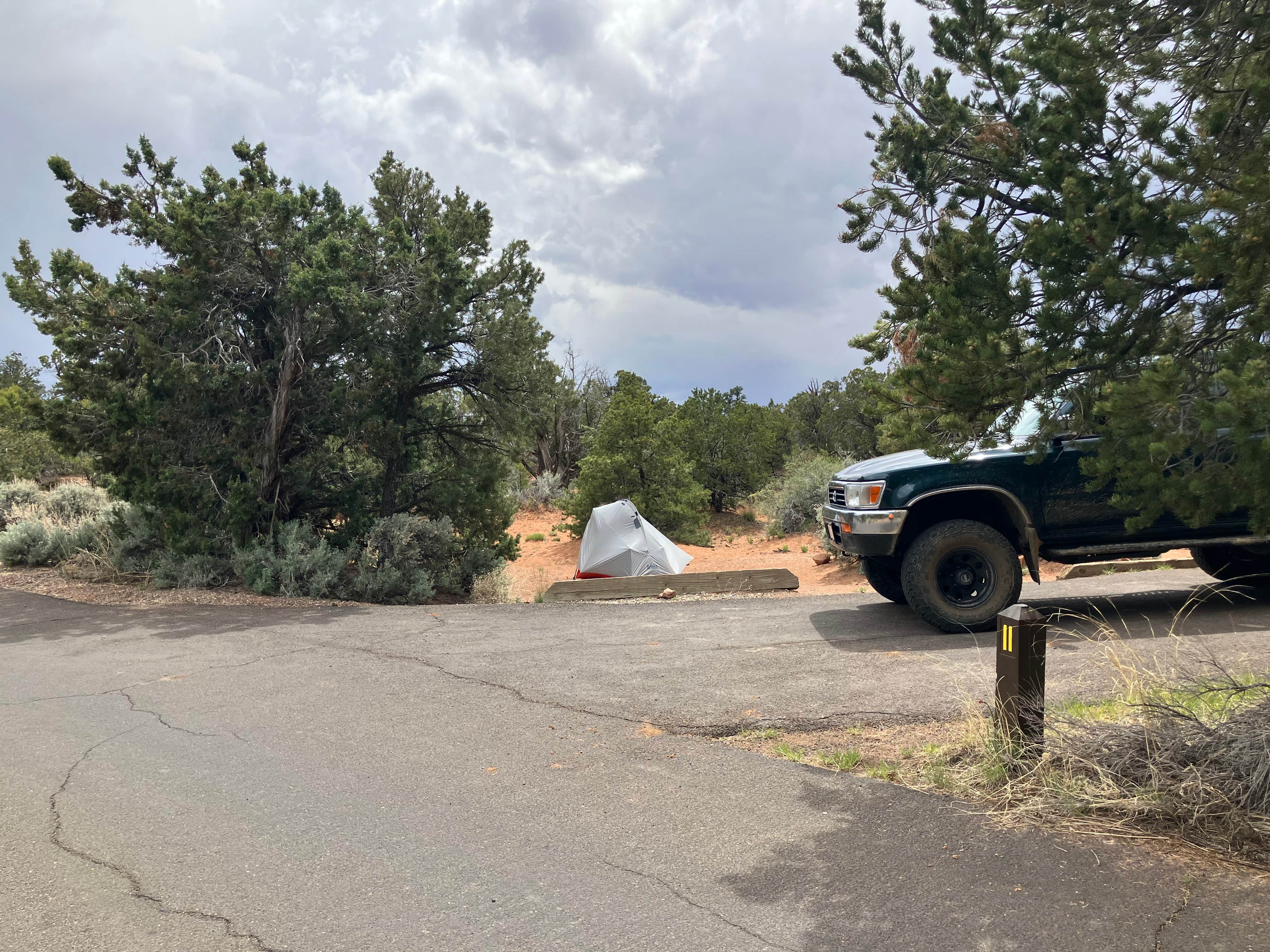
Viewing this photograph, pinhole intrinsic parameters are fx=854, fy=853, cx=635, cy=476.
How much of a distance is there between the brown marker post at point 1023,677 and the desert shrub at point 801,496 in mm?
19192

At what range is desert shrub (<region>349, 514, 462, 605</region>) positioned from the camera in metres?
13.0

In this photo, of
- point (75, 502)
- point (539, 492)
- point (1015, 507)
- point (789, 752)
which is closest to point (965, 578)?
point (1015, 507)

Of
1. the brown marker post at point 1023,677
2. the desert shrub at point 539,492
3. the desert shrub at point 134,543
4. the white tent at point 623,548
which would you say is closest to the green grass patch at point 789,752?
the brown marker post at point 1023,677

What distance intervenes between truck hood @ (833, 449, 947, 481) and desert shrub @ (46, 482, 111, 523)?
16.8m

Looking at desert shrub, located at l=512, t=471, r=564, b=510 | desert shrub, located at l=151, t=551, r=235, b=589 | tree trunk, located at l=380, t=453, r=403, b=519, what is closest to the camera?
desert shrub, located at l=151, t=551, r=235, b=589

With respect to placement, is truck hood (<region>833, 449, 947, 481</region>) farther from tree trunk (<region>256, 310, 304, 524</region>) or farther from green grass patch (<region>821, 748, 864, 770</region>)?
tree trunk (<region>256, 310, 304, 524</region>)

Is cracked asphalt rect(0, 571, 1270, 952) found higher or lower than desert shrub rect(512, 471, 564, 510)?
lower

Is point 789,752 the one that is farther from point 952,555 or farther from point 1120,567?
point 1120,567

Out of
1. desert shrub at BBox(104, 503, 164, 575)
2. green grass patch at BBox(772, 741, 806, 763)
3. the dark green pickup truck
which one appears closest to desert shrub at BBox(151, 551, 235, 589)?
desert shrub at BBox(104, 503, 164, 575)

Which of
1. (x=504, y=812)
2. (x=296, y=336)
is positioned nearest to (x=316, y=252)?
(x=296, y=336)

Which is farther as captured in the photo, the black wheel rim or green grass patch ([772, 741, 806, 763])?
the black wheel rim

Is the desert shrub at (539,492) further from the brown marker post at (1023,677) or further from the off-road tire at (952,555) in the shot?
the brown marker post at (1023,677)

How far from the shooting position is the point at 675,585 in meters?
12.0

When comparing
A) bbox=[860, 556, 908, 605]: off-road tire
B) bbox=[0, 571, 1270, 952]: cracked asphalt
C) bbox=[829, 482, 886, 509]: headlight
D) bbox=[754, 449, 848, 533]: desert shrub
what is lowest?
bbox=[0, 571, 1270, 952]: cracked asphalt
